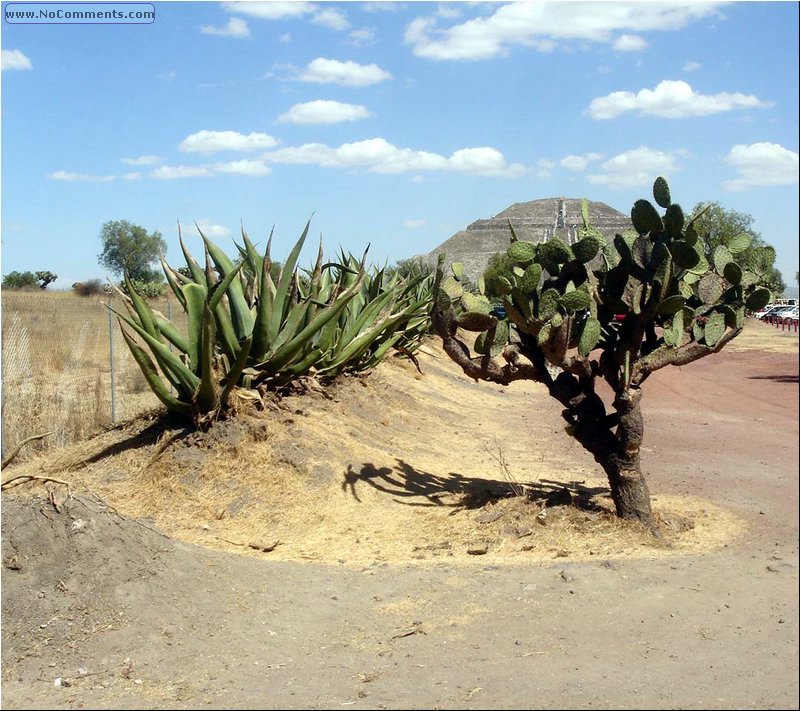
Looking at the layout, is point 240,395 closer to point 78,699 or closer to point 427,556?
point 427,556

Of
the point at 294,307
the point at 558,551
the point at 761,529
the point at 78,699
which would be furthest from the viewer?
the point at 294,307

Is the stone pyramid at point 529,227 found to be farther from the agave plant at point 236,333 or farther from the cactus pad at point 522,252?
the cactus pad at point 522,252

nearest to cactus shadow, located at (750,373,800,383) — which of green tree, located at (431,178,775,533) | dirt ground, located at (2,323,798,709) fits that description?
dirt ground, located at (2,323,798,709)

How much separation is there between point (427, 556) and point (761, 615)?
8.26 feet

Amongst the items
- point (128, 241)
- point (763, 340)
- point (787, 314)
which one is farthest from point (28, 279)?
point (787, 314)

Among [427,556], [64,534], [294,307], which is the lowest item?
[427,556]

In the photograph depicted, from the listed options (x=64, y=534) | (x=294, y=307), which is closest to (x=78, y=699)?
(x=64, y=534)

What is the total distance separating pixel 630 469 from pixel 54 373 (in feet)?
21.3

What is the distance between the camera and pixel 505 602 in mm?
5859

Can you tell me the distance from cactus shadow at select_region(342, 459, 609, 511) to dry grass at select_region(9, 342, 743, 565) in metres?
0.02

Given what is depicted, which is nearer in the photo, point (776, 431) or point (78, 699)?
point (78, 699)

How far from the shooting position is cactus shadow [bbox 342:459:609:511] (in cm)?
823

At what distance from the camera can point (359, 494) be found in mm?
8844

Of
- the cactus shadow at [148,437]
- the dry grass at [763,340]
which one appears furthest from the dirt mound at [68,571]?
the dry grass at [763,340]
